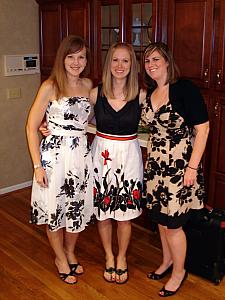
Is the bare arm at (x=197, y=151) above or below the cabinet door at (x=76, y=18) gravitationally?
below

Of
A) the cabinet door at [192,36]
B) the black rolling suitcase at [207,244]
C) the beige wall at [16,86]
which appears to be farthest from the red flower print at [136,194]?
the beige wall at [16,86]

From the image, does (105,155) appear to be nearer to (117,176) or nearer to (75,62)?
(117,176)

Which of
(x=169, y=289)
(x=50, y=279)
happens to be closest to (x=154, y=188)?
(x=169, y=289)

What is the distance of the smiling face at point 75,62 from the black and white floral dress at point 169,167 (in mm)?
420

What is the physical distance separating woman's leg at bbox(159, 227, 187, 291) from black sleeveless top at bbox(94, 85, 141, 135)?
641 mm

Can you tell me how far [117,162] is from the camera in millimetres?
2484

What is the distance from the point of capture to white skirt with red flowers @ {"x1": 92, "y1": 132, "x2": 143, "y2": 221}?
8.14ft

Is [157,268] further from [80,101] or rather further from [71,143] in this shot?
[80,101]

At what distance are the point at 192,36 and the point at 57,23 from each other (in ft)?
4.93

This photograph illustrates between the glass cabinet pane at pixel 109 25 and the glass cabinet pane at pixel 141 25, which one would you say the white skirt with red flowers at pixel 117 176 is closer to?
the glass cabinet pane at pixel 141 25

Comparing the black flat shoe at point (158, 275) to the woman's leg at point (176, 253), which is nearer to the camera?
the woman's leg at point (176, 253)

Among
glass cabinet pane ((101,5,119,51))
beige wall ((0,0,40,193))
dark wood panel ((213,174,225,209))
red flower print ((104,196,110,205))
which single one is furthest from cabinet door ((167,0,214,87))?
beige wall ((0,0,40,193))

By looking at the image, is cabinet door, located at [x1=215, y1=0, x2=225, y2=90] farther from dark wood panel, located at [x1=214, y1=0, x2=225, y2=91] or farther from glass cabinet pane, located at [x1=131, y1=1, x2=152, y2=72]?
glass cabinet pane, located at [x1=131, y1=1, x2=152, y2=72]

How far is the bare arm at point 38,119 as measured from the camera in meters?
2.42
